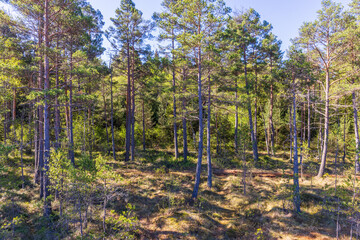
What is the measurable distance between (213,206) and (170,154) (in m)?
11.3

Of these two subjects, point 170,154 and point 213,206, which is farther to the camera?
point 170,154

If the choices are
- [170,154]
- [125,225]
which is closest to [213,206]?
[125,225]

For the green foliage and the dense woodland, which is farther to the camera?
the dense woodland

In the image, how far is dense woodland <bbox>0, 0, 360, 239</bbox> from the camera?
9047 mm

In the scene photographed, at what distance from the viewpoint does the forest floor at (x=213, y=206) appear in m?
9.38

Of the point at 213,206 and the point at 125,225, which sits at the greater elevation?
the point at 125,225

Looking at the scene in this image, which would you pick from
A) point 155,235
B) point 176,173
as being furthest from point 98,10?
point 155,235

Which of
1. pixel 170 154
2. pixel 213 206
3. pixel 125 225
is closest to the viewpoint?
pixel 125 225

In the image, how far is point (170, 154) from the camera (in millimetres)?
22969

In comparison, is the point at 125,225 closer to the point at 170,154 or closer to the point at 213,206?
the point at 213,206

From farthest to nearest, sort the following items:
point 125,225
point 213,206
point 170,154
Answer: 1. point 170,154
2. point 213,206
3. point 125,225

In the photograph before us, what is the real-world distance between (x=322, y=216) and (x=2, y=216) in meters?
18.0

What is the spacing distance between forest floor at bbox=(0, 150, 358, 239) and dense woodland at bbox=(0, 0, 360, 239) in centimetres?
7

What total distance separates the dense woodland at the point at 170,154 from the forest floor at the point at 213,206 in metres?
0.07
